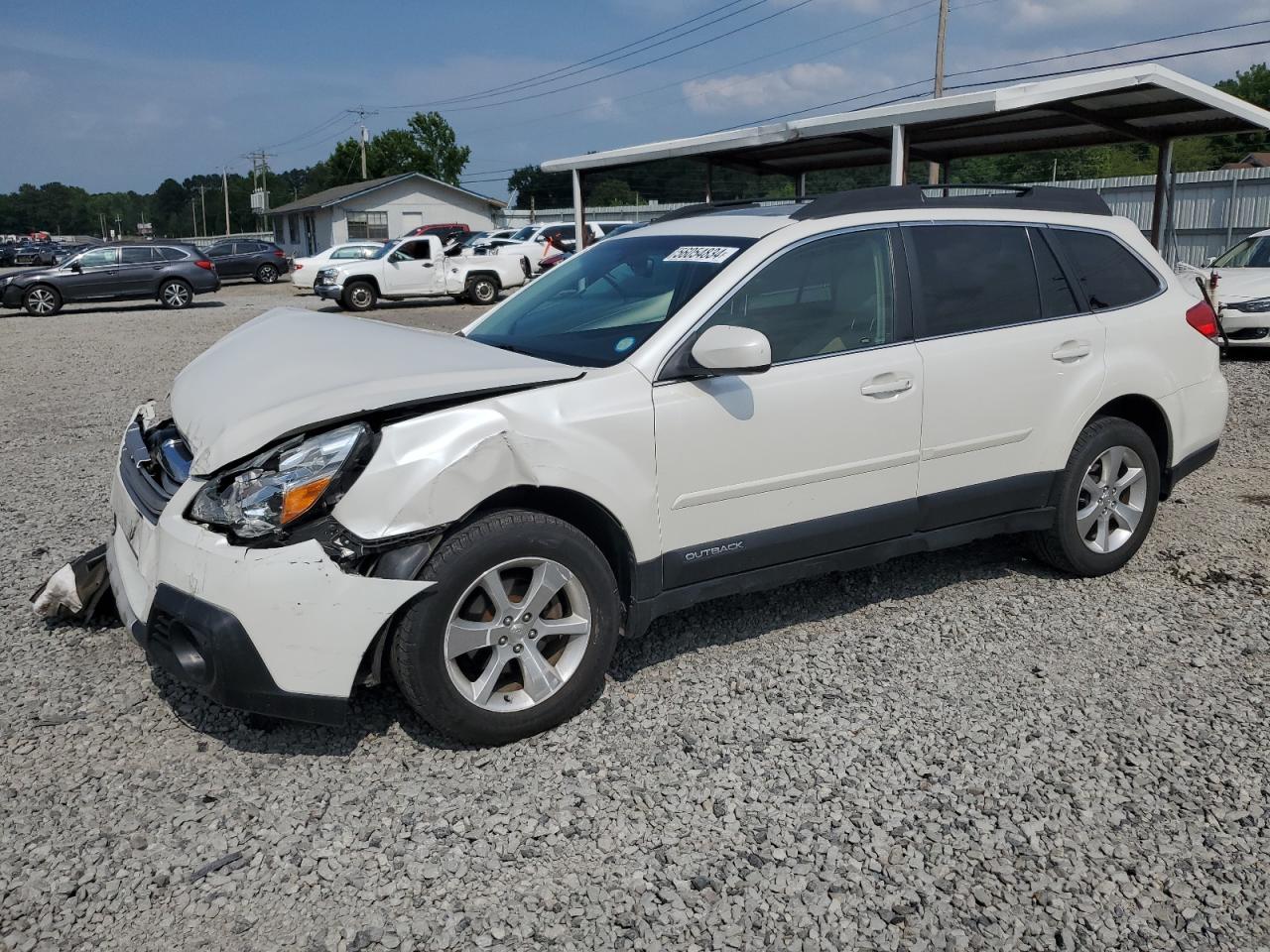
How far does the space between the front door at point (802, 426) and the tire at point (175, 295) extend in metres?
25.7

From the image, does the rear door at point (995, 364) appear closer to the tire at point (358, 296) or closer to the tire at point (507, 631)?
the tire at point (507, 631)

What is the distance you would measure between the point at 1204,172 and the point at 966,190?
70.8 feet

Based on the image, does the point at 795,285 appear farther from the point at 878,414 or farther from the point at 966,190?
the point at 966,190

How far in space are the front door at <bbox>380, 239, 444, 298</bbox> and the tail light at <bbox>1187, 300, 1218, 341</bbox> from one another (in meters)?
21.1

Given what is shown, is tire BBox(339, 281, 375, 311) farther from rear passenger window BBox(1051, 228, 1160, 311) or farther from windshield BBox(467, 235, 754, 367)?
rear passenger window BBox(1051, 228, 1160, 311)

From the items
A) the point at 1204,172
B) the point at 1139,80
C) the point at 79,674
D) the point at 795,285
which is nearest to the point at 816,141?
the point at 1139,80

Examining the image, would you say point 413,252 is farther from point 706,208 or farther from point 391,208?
point 391,208

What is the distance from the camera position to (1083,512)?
5.08 meters

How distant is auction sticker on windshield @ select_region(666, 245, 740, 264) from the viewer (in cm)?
423

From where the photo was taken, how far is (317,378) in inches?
145

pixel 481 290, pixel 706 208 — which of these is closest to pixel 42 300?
pixel 481 290

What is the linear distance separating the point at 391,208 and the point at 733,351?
55434 mm

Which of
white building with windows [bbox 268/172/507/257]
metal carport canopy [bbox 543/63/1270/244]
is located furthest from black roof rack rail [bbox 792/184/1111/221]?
white building with windows [bbox 268/172/507/257]

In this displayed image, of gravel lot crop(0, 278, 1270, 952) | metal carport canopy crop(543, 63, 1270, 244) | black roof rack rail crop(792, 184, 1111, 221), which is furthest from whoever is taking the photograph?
metal carport canopy crop(543, 63, 1270, 244)
